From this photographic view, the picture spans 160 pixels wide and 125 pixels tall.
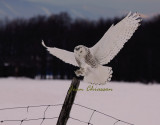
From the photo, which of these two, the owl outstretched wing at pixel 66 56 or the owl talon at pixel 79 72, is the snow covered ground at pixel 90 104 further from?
the owl talon at pixel 79 72

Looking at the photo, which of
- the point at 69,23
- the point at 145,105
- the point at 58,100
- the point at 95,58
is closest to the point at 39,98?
the point at 58,100

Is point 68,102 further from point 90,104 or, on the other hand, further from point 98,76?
point 90,104

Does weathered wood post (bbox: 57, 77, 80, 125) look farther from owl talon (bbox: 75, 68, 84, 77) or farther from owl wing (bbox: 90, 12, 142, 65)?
owl wing (bbox: 90, 12, 142, 65)

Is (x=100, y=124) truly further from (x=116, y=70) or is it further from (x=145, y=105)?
(x=116, y=70)

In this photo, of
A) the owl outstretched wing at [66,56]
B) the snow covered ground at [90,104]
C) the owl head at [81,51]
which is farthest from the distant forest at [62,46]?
the owl head at [81,51]

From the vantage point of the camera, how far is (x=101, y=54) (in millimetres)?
1894

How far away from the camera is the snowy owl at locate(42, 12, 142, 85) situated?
1.78 metres

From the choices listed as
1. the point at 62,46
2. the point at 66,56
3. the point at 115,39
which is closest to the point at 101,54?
the point at 115,39

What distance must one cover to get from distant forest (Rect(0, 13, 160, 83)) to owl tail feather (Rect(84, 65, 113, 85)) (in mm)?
9520

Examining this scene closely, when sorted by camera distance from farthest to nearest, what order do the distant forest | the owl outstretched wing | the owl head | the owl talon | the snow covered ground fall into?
the distant forest → the snow covered ground → the owl outstretched wing → the owl talon → the owl head

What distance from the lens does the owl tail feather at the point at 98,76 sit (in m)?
1.79

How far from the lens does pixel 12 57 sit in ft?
47.1

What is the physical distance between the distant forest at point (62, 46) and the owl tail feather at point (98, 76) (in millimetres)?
9520

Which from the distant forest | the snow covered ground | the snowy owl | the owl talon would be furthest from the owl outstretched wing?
the distant forest
